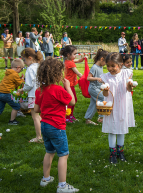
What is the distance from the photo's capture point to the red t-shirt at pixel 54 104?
2.81m

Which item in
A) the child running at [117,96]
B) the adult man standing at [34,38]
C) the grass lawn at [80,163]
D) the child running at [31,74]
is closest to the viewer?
the grass lawn at [80,163]

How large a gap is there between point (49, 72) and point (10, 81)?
3039 millimetres

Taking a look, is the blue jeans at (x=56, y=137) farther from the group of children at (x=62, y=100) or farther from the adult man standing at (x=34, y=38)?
the adult man standing at (x=34, y=38)

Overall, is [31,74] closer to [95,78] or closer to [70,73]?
[95,78]

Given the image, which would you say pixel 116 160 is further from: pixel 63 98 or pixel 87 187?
pixel 63 98

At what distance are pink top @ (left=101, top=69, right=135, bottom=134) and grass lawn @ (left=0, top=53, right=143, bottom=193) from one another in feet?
1.91

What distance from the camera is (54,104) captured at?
9.32 feet

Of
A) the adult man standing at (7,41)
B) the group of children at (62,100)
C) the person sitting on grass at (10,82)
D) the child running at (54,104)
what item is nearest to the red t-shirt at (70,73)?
the group of children at (62,100)

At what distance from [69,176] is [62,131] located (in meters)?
0.88

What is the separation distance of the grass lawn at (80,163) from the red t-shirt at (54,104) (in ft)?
3.01

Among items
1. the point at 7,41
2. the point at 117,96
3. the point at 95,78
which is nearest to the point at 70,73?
the point at 95,78

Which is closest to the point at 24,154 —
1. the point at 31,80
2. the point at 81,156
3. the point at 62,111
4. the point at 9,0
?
the point at 81,156

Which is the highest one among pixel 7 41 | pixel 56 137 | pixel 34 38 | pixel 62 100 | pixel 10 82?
pixel 34 38

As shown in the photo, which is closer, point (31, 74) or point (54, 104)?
point (54, 104)
